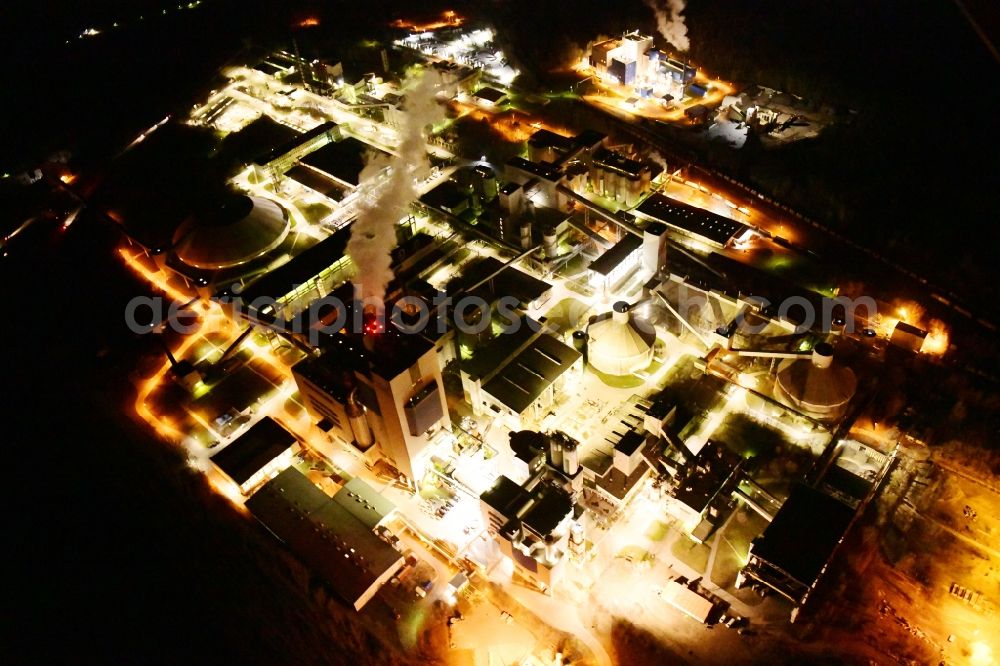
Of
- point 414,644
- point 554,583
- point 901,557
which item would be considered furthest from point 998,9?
point 414,644

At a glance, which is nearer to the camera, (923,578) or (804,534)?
(804,534)

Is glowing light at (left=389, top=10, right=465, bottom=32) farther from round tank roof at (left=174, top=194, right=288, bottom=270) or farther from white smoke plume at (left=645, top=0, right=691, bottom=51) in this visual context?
round tank roof at (left=174, top=194, right=288, bottom=270)

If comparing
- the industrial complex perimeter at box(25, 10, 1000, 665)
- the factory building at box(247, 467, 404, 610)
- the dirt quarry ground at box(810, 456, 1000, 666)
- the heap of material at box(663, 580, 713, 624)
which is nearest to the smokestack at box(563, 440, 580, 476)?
the industrial complex perimeter at box(25, 10, 1000, 665)

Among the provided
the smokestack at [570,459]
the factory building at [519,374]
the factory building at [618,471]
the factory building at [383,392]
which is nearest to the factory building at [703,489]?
the factory building at [618,471]

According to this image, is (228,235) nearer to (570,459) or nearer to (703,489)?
(570,459)

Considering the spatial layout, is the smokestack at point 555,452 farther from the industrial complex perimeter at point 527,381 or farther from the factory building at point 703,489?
the factory building at point 703,489

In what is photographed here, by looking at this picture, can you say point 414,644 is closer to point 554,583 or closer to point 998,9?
point 554,583

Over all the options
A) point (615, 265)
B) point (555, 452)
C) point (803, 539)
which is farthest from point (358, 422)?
point (803, 539)
